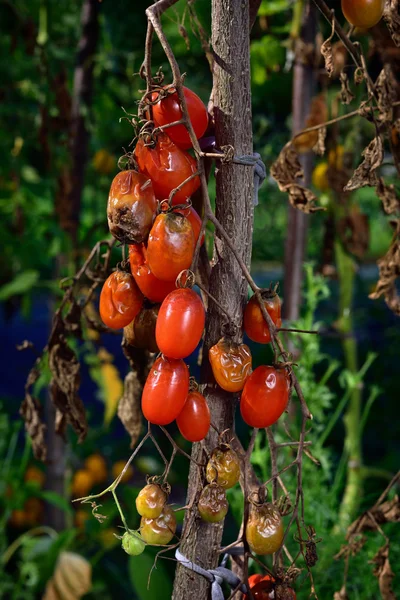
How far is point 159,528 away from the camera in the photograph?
0.38 meters

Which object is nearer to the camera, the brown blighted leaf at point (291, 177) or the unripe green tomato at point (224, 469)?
the unripe green tomato at point (224, 469)

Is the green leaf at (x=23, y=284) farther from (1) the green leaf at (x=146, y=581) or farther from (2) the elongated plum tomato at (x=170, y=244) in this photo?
(2) the elongated plum tomato at (x=170, y=244)

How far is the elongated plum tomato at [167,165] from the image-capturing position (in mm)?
372

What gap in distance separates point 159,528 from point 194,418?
0.07 m

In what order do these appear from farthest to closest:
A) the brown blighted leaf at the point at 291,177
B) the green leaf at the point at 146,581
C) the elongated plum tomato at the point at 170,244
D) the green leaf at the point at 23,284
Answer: the green leaf at the point at 23,284, the green leaf at the point at 146,581, the brown blighted leaf at the point at 291,177, the elongated plum tomato at the point at 170,244

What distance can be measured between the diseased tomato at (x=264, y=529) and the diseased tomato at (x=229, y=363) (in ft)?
0.24

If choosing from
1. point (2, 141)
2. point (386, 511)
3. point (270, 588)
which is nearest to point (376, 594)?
Result: point (386, 511)

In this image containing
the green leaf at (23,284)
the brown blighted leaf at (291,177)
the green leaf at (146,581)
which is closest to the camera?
the brown blighted leaf at (291,177)

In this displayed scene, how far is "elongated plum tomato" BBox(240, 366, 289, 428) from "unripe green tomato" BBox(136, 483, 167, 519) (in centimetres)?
7

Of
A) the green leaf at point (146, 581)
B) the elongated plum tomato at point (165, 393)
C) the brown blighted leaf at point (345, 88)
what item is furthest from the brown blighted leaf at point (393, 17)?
the green leaf at point (146, 581)

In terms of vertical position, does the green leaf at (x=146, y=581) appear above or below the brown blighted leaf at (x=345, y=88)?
below

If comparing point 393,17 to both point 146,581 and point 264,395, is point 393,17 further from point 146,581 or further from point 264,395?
point 146,581

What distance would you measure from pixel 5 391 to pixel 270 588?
1811mm

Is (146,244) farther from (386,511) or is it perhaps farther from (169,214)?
(386,511)
